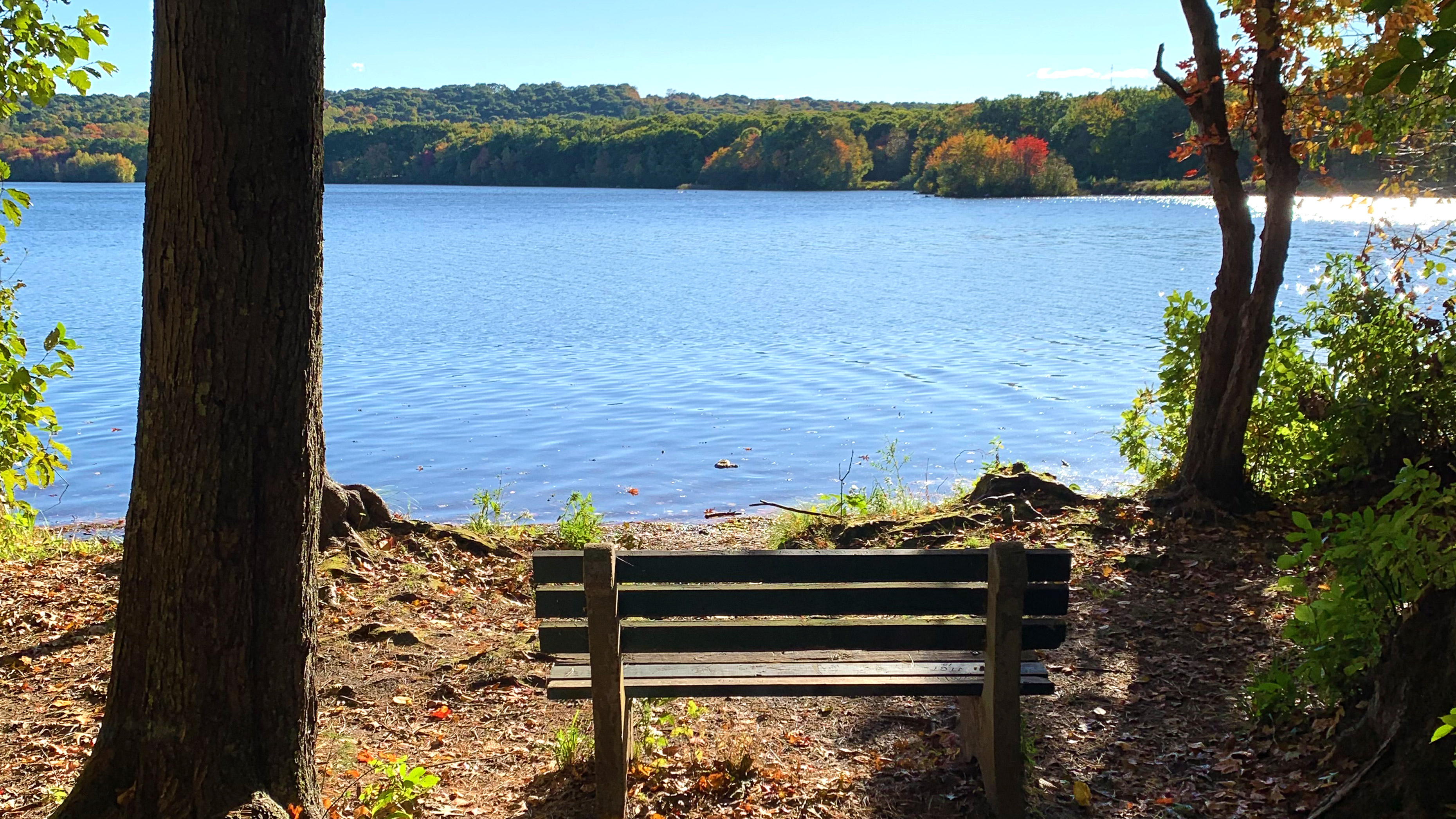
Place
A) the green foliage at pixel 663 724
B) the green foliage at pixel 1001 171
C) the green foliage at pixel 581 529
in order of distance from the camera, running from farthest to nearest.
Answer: the green foliage at pixel 1001 171 < the green foliage at pixel 581 529 < the green foliage at pixel 663 724

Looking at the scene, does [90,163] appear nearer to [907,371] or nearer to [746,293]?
[746,293]

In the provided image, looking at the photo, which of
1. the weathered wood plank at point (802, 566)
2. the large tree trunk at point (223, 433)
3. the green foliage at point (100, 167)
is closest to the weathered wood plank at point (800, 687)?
the weathered wood plank at point (802, 566)

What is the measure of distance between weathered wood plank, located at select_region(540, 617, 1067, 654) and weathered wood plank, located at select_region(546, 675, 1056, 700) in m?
0.11

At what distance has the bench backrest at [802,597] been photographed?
3.55m

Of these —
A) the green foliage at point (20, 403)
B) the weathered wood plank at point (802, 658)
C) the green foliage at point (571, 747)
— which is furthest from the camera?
the green foliage at point (20, 403)

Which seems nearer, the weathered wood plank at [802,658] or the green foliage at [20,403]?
the weathered wood plank at [802,658]

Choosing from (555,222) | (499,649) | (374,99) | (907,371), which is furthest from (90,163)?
(499,649)

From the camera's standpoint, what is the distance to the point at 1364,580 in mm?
4082

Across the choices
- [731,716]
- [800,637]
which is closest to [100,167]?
[731,716]

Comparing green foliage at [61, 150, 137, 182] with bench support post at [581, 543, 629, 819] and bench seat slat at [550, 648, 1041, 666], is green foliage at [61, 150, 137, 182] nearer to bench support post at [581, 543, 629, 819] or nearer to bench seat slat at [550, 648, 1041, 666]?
bench seat slat at [550, 648, 1041, 666]

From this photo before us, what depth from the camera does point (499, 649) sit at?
5.79 metres

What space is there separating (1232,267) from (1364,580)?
13.4 ft

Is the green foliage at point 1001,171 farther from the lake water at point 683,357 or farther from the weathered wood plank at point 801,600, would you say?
the weathered wood plank at point 801,600

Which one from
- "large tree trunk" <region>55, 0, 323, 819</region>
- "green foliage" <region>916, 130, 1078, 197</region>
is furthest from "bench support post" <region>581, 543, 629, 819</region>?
"green foliage" <region>916, 130, 1078, 197</region>
